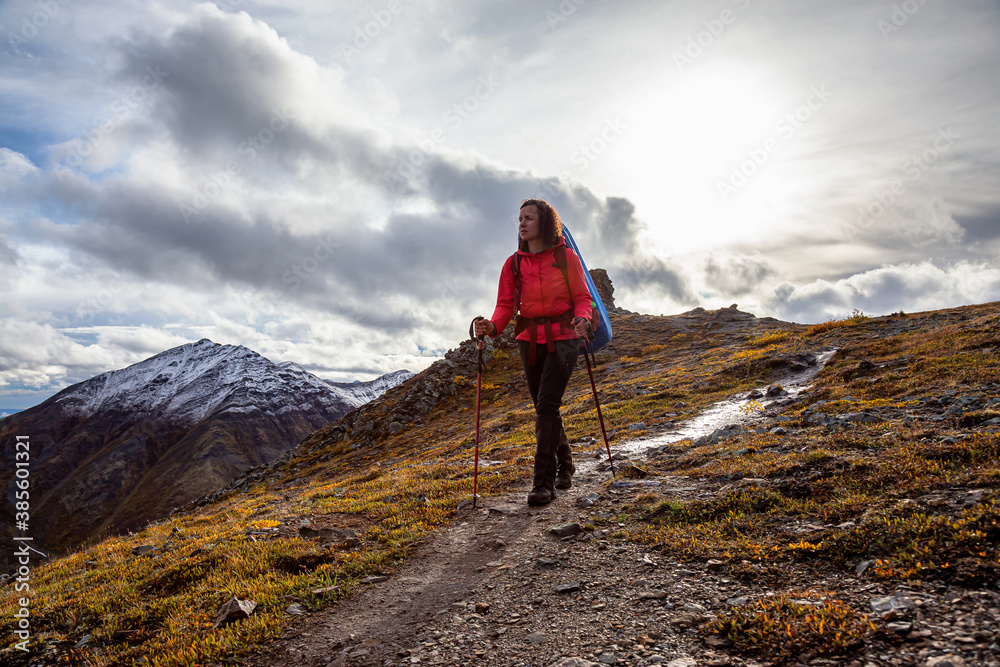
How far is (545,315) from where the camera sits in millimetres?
7680

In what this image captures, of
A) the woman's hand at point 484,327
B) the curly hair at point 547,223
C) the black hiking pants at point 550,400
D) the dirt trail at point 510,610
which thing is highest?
the curly hair at point 547,223

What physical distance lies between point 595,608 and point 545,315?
4509mm

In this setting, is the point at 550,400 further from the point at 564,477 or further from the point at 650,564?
the point at 650,564

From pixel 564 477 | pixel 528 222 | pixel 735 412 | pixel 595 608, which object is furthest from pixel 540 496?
pixel 735 412

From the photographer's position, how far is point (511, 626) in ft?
13.3

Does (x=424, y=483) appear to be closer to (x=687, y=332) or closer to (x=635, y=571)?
(x=635, y=571)

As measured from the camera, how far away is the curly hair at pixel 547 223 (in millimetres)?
8023

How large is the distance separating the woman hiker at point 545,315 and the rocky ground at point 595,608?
1.53m

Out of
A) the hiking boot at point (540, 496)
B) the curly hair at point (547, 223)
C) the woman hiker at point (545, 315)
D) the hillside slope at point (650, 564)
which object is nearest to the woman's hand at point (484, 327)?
the woman hiker at point (545, 315)

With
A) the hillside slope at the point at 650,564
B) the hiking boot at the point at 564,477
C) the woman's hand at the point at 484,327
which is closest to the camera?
the hillside slope at the point at 650,564

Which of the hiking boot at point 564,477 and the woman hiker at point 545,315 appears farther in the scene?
the hiking boot at point 564,477

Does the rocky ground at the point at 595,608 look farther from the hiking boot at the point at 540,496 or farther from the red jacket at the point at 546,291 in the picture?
the red jacket at the point at 546,291

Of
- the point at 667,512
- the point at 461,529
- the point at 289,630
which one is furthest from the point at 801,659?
the point at 461,529

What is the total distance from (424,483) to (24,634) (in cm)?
656
